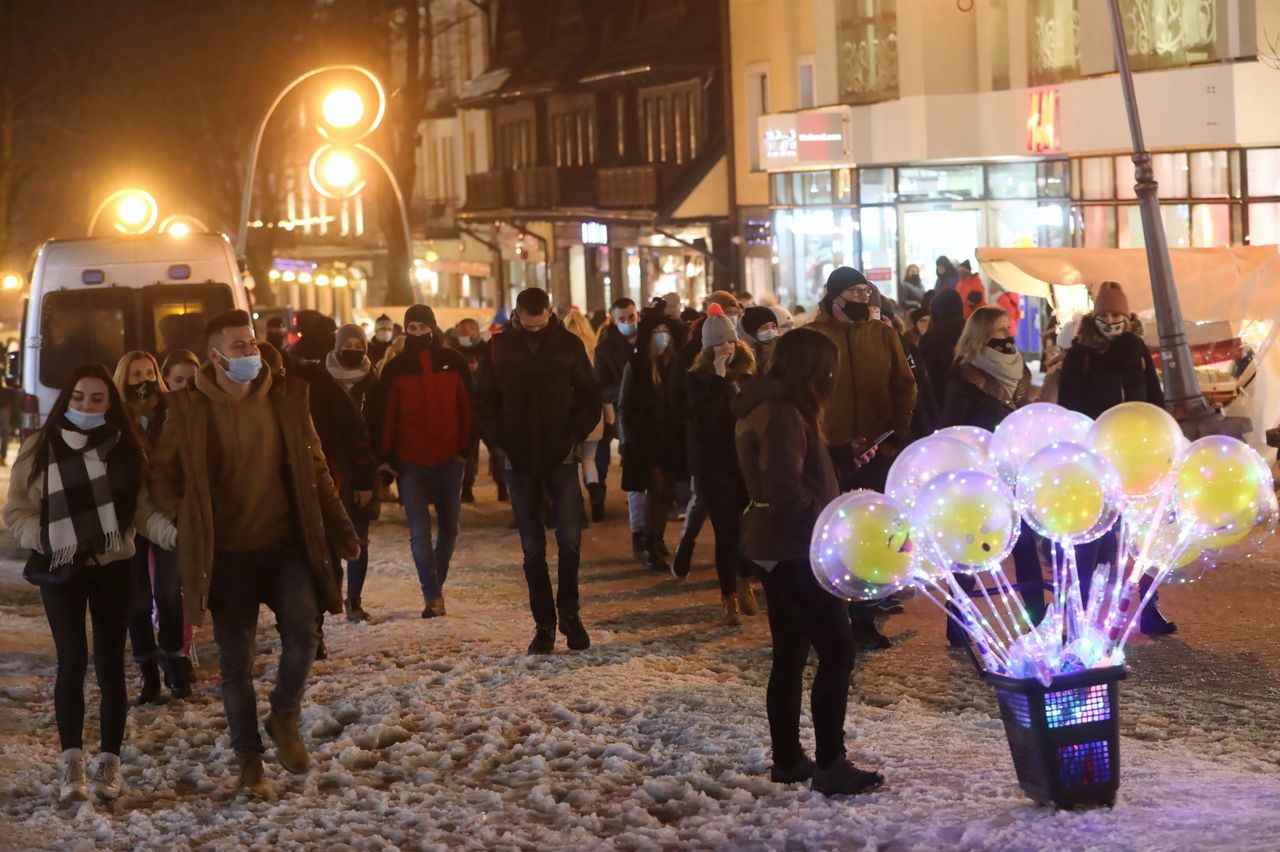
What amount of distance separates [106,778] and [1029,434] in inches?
157

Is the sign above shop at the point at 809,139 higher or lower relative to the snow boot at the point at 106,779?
higher

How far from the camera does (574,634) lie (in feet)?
35.3

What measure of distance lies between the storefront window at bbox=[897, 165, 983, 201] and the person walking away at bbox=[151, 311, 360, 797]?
26.9 m

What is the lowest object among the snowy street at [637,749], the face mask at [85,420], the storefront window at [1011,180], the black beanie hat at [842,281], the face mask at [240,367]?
the snowy street at [637,749]

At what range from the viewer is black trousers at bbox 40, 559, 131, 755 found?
816cm

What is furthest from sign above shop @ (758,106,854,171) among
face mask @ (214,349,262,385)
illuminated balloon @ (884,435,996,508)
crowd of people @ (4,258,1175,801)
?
illuminated balloon @ (884,435,996,508)

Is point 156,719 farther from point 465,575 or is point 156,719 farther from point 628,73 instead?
point 628,73

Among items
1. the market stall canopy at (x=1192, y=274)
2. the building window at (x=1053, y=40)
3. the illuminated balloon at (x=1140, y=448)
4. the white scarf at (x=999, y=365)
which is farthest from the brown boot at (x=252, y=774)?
the building window at (x=1053, y=40)

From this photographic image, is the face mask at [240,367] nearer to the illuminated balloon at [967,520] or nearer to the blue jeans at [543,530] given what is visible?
the illuminated balloon at [967,520]

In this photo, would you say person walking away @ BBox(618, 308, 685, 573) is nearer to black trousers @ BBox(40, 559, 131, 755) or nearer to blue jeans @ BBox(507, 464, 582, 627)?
blue jeans @ BBox(507, 464, 582, 627)

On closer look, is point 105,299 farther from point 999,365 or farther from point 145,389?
point 999,365

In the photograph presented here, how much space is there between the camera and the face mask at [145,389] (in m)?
10.3

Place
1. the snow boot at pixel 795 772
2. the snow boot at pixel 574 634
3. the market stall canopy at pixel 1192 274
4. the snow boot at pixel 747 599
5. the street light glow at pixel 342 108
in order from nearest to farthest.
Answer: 1. the snow boot at pixel 795 772
2. the snow boot at pixel 574 634
3. the snow boot at pixel 747 599
4. the market stall canopy at pixel 1192 274
5. the street light glow at pixel 342 108

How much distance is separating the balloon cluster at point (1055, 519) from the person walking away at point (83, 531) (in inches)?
115
